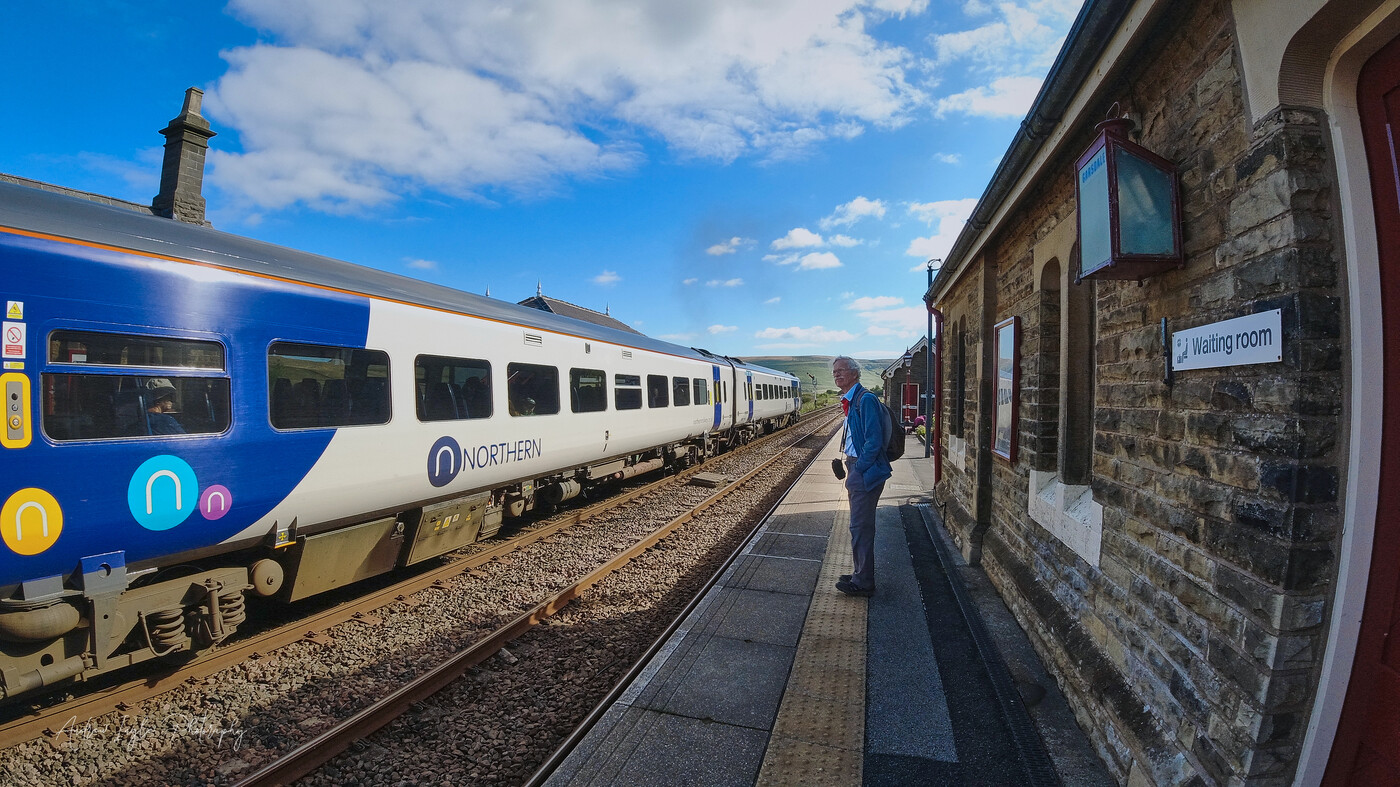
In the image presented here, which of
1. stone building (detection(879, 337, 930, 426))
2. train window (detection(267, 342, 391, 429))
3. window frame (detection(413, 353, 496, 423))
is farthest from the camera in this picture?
stone building (detection(879, 337, 930, 426))

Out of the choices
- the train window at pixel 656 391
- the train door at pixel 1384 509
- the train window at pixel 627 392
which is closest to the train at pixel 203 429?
the train window at pixel 627 392

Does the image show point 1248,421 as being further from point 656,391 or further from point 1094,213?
point 656,391

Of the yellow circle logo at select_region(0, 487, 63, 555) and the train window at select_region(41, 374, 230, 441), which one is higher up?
the train window at select_region(41, 374, 230, 441)

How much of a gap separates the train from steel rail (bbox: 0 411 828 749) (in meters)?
0.16

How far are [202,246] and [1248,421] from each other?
5326 millimetres

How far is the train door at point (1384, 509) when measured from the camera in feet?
5.41

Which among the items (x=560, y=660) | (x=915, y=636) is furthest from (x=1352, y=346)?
(x=560, y=660)

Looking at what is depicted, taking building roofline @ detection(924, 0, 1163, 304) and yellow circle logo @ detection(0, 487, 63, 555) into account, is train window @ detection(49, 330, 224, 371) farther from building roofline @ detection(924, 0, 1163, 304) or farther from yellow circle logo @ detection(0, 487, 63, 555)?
building roofline @ detection(924, 0, 1163, 304)

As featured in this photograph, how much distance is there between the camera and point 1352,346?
173 cm

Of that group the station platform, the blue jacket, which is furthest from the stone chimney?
the blue jacket

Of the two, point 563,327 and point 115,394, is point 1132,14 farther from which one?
point 563,327

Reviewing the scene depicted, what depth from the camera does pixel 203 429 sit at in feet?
12.1

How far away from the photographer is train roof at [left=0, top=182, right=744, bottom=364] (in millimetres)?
3197

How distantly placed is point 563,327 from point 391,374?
9.51 ft
